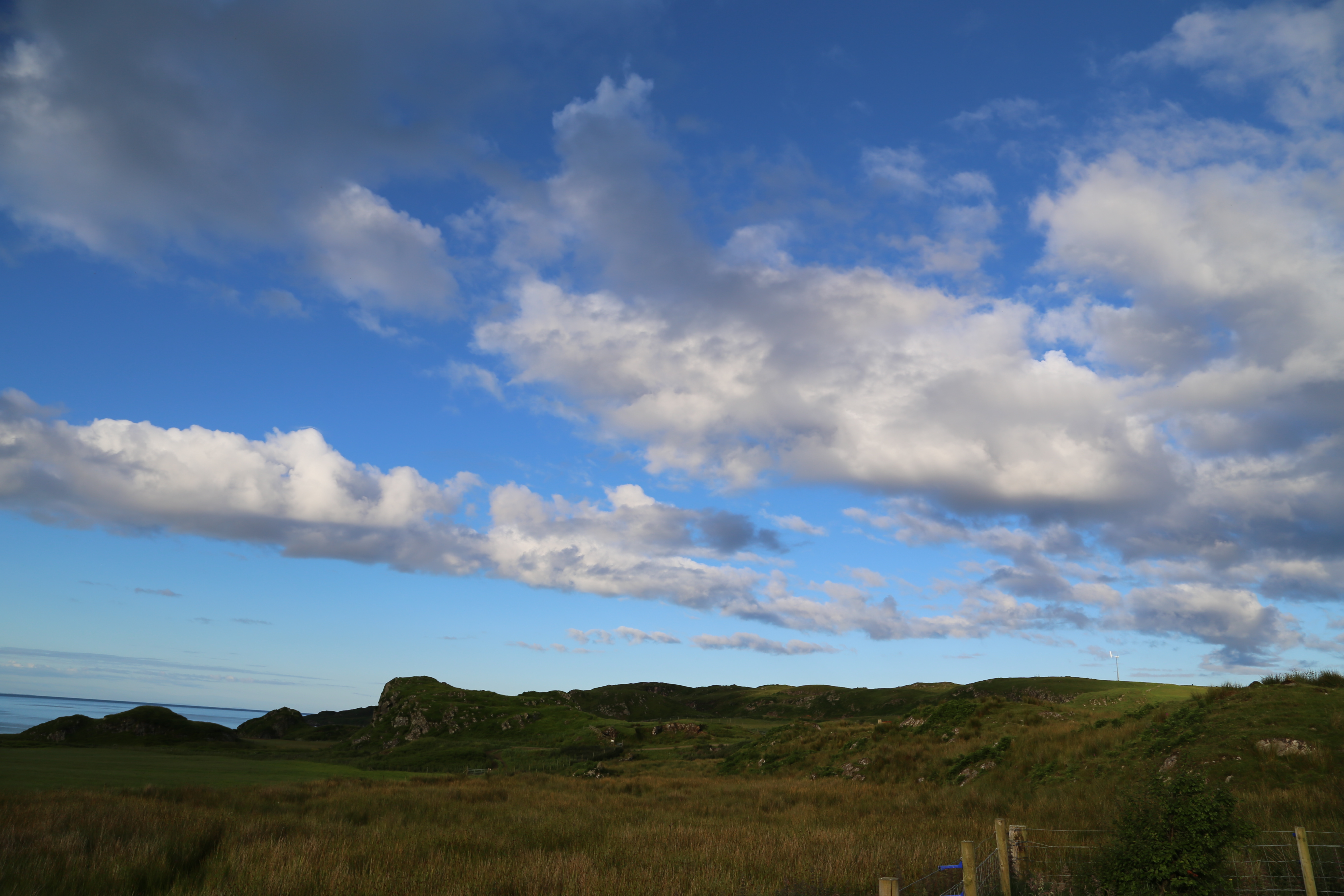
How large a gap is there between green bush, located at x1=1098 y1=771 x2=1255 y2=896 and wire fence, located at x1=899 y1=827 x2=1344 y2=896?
16.6 inches

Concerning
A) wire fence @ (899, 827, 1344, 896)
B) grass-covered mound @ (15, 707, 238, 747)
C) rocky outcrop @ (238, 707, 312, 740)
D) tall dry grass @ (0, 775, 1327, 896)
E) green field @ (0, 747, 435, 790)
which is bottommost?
rocky outcrop @ (238, 707, 312, 740)

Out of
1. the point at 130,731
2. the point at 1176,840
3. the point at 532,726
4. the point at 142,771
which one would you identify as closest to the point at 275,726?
the point at 130,731

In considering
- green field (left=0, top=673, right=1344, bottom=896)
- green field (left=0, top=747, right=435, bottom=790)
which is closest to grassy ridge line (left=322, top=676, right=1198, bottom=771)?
green field (left=0, top=673, right=1344, bottom=896)

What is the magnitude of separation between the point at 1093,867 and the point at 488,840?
43.9 feet

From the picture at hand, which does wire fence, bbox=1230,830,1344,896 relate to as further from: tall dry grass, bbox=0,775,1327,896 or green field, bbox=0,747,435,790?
green field, bbox=0,747,435,790

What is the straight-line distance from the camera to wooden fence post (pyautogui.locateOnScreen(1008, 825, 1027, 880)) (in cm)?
1170

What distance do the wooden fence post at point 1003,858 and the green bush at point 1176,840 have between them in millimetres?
1456

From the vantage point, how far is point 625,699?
178m

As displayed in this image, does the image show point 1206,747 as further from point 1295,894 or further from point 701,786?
point 701,786

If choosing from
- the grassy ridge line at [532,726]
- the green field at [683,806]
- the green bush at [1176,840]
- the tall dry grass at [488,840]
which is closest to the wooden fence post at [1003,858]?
the green bush at [1176,840]

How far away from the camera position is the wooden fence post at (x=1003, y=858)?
11227mm

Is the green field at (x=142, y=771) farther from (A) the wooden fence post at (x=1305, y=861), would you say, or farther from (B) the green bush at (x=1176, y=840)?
(A) the wooden fence post at (x=1305, y=861)

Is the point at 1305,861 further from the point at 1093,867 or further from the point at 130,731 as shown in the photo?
the point at 130,731

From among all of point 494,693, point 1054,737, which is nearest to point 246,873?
point 1054,737
